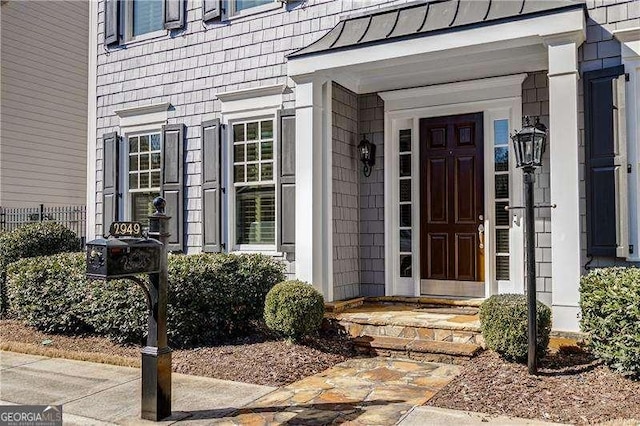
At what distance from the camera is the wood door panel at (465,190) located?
271 inches

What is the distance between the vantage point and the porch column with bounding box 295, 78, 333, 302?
6.57 metres

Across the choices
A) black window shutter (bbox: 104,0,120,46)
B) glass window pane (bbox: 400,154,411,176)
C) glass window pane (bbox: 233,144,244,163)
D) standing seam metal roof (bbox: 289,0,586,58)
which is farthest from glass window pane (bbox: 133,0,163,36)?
glass window pane (bbox: 400,154,411,176)

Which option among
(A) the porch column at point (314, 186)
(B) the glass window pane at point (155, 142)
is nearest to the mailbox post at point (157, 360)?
(A) the porch column at point (314, 186)

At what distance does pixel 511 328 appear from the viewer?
15.5 ft

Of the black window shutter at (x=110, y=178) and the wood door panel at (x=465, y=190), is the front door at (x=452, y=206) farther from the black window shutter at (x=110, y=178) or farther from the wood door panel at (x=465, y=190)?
the black window shutter at (x=110, y=178)

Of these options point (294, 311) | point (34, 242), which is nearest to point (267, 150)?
point (294, 311)

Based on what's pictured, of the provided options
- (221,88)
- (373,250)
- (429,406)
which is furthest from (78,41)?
(429,406)

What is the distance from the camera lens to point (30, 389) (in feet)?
15.6

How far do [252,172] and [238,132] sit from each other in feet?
2.03

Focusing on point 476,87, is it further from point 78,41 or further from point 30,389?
point 78,41

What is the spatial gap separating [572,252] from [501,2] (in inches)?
106

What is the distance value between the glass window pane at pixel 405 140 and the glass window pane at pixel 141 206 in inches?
150

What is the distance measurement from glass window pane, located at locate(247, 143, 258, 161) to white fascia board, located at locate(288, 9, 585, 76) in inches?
53.1

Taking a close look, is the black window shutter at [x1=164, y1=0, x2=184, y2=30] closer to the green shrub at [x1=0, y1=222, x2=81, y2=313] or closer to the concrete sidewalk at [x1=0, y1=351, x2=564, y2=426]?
the green shrub at [x1=0, y1=222, x2=81, y2=313]
